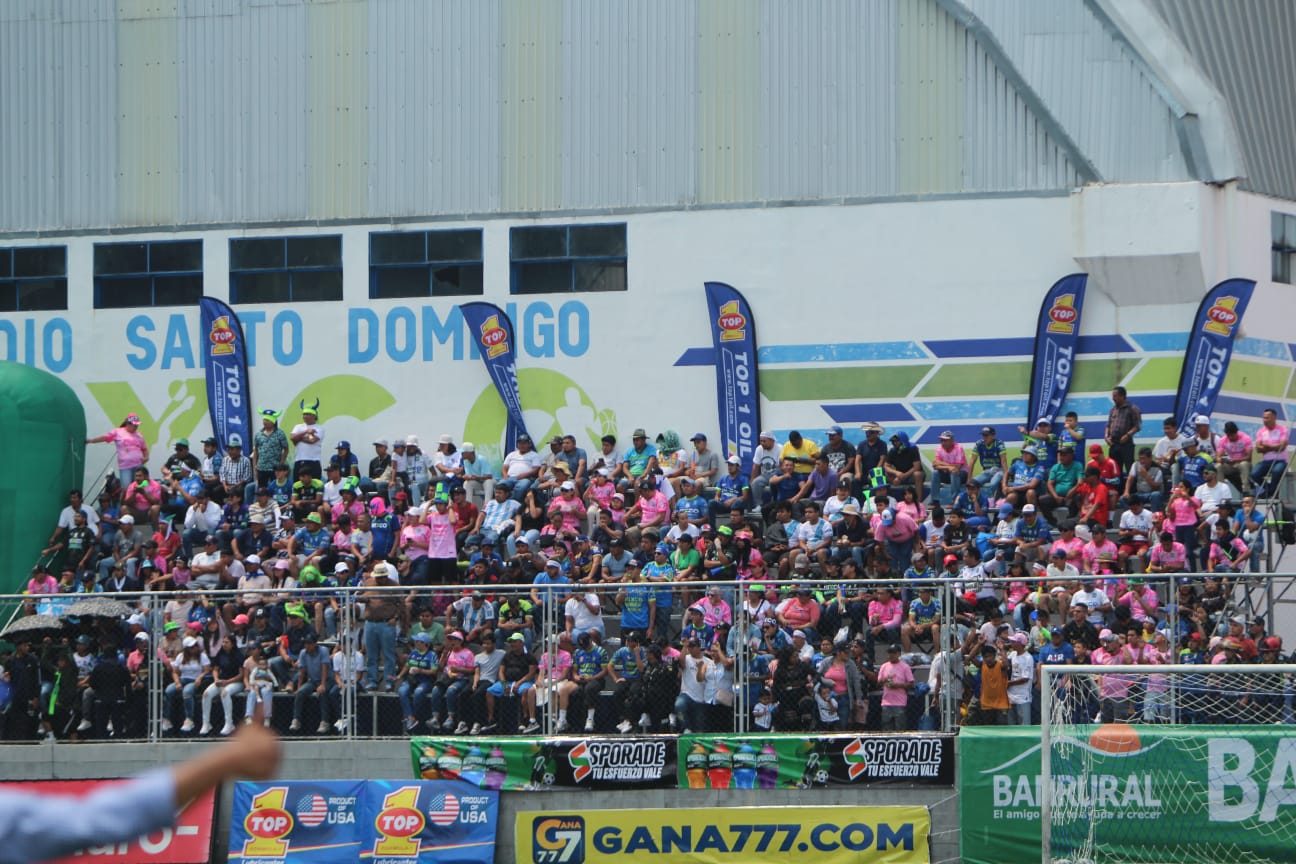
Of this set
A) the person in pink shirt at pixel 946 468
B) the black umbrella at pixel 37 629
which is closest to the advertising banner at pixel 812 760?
the person in pink shirt at pixel 946 468

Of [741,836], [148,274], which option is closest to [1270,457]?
[741,836]

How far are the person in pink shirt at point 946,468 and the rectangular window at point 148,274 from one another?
12063 mm

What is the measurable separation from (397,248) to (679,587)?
10870 millimetres

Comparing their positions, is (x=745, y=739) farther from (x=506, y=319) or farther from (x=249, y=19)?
(x=249, y=19)

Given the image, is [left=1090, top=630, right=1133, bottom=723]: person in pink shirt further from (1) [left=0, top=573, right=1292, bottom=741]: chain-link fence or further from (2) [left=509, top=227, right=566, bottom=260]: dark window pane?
(2) [left=509, top=227, right=566, bottom=260]: dark window pane

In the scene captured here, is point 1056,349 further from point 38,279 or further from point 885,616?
point 38,279

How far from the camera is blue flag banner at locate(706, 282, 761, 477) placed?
1057 inches

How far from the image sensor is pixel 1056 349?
1027 inches

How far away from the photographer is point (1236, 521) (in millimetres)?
20844

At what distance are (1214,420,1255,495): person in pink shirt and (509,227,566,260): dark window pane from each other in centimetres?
1023

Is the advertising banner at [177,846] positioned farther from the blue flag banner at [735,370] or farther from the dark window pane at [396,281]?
the dark window pane at [396,281]

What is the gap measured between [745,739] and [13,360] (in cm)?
1593

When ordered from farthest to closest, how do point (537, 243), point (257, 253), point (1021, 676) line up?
1. point (257, 253)
2. point (537, 243)
3. point (1021, 676)

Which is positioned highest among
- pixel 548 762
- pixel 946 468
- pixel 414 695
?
pixel 946 468
